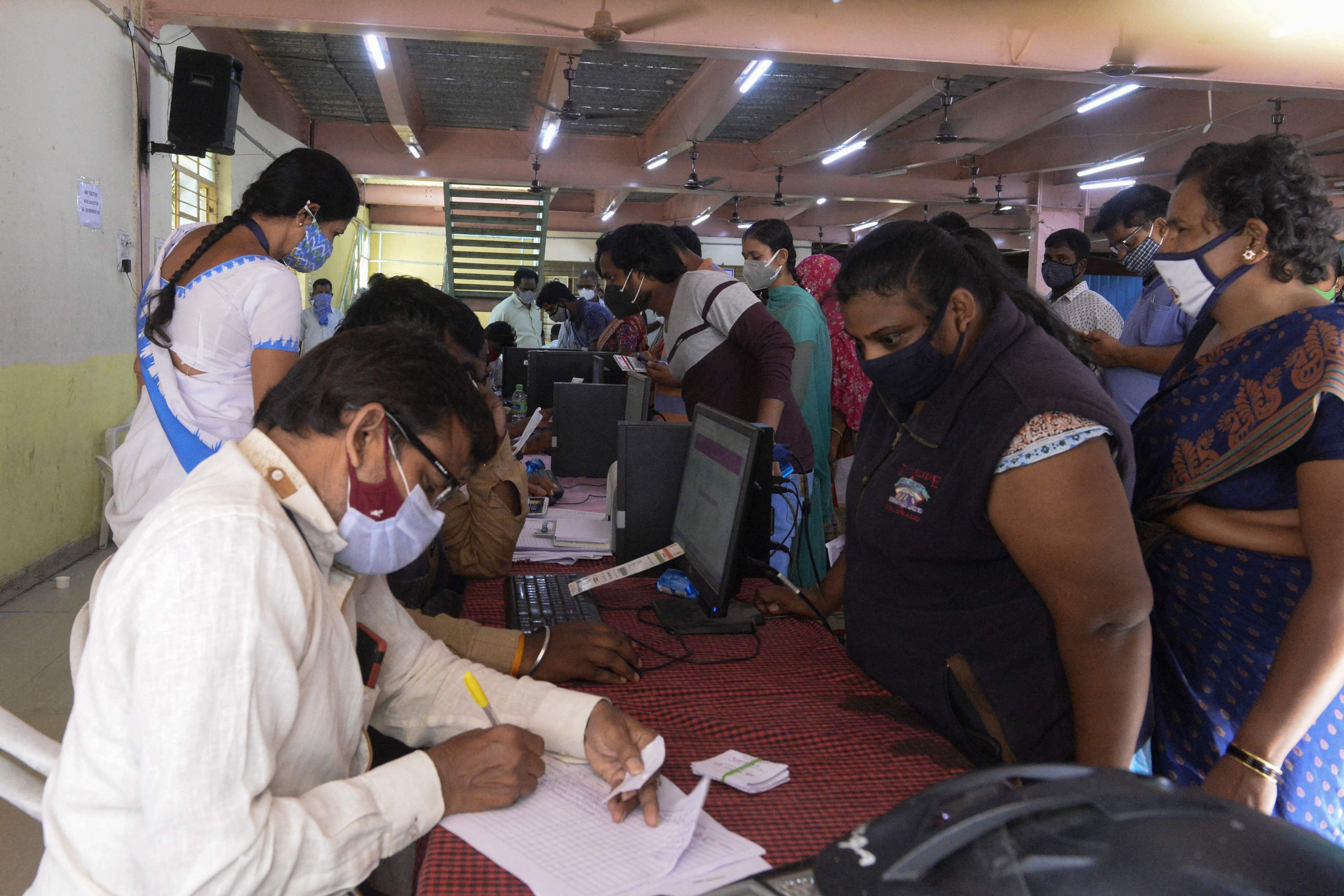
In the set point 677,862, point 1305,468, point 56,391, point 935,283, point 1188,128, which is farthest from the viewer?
point 1188,128

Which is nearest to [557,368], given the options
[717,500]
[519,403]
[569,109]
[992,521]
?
[519,403]

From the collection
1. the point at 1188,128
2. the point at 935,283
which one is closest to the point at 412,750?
the point at 935,283

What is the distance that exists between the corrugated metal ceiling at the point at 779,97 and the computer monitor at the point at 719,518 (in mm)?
6357

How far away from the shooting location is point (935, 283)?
1471 mm

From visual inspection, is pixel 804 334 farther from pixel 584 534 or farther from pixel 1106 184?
pixel 1106 184

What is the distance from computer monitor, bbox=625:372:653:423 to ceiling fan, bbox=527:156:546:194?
27.3 feet

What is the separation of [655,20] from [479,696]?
18.1 feet

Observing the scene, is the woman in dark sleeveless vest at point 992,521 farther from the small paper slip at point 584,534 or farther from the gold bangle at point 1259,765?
the small paper slip at point 584,534

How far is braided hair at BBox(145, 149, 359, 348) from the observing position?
7.50ft

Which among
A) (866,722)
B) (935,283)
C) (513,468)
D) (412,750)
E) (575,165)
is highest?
(575,165)

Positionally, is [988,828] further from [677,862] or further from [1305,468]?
[1305,468]

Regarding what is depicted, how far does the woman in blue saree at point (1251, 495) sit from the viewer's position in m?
1.31

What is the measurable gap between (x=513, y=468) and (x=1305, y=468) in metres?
1.53

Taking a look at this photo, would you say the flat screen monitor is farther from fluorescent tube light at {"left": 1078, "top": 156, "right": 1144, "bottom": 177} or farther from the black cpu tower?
fluorescent tube light at {"left": 1078, "top": 156, "right": 1144, "bottom": 177}
